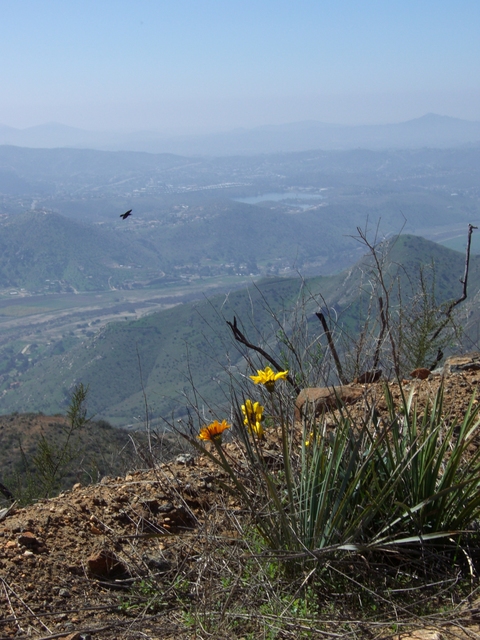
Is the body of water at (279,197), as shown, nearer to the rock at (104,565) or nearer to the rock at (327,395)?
the rock at (327,395)

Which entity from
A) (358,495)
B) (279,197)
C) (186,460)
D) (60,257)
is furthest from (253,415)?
(279,197)

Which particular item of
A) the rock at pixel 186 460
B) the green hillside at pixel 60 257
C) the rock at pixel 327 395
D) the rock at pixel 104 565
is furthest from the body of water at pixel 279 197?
the rock at pixel 104 565

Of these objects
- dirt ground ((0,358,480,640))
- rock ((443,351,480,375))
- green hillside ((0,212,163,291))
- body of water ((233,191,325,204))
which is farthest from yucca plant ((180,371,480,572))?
body of water ((233,191,325,204))

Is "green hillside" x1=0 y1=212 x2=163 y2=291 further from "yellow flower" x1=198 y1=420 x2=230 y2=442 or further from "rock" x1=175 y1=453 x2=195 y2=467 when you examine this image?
"yellow flower" x1=198 y1=420 x2=230 y2=442

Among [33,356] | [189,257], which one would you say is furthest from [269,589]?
[189,257]

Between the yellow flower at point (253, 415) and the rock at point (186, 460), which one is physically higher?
the yellow flower at point (253, 415)

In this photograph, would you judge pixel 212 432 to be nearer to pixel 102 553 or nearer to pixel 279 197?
pixel 102 553

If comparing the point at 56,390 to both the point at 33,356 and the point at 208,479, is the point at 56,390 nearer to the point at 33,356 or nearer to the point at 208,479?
the point at 33,356

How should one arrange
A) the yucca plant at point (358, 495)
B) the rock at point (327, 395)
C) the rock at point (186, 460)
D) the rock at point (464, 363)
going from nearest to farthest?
1. the yucca plant at point (358, 495)
2. the rock at point (186, 460)
3. the rock at point (327, 395)
4. the rock at point (464, 363)
